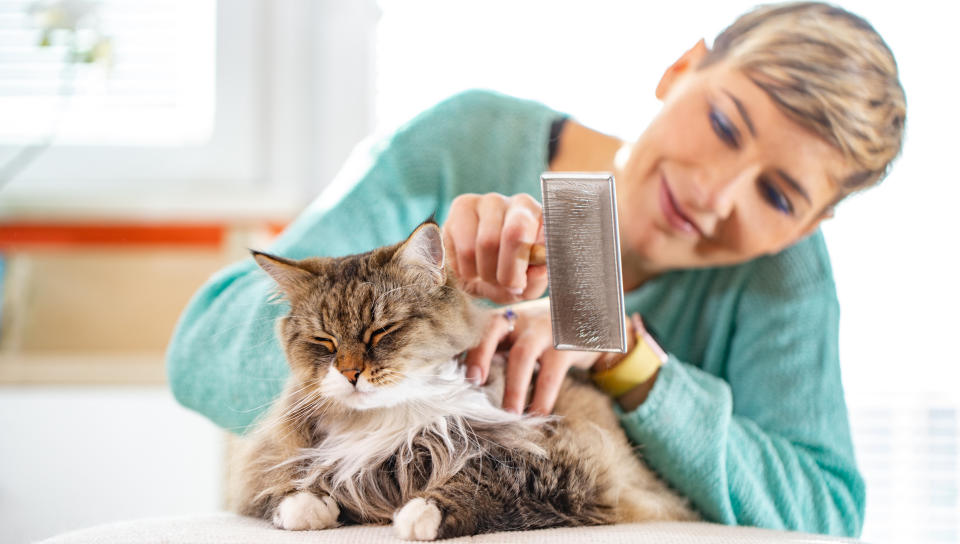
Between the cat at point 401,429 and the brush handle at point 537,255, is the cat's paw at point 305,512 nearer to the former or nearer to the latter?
the cat at point 401,429

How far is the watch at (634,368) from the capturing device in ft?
2.15

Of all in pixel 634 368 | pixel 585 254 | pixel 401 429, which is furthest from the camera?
pixel 634 368

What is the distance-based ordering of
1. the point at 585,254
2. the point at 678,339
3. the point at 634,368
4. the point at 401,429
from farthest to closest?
the point at 678,339
the point at 634,368
the point at 401,429
the point at 585,254

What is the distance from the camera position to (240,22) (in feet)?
2.54

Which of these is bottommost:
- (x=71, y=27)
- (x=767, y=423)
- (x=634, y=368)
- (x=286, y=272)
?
(x=767, y=423)

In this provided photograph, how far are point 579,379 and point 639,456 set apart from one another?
0.12 metres

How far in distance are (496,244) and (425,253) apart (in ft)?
0.19

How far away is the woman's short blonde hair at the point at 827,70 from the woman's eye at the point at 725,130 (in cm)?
5

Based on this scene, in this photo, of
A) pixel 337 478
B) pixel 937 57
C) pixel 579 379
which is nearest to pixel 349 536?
pixel 337 478

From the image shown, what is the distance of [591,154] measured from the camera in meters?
0.61

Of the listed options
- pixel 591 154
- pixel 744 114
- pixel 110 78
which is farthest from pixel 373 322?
pixel 110 78

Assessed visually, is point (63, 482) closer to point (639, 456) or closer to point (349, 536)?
point (349, 536)

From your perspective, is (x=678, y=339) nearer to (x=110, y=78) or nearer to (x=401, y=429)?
(x=401, y=429)

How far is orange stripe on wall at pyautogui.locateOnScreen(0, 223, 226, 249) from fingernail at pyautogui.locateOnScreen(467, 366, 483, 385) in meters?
0.43
